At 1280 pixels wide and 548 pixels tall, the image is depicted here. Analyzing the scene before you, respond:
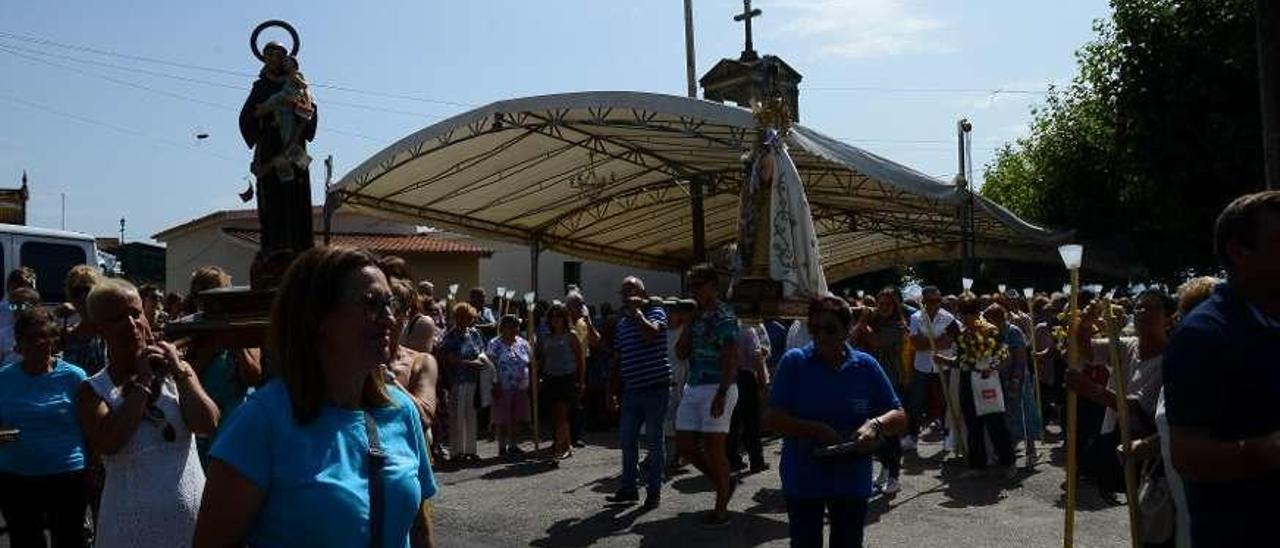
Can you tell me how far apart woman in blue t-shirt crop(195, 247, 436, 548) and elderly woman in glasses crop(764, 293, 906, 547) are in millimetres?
3423

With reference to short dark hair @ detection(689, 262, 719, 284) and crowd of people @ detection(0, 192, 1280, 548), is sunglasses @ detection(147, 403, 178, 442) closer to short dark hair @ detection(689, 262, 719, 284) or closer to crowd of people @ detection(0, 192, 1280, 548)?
crowd of people @ detection(0, 192, 1280, 548)

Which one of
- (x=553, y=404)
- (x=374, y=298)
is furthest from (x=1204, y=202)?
(x=374, y=298)

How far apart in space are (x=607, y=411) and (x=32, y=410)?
11.1 meters

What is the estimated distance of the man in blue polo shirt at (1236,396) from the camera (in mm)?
3141

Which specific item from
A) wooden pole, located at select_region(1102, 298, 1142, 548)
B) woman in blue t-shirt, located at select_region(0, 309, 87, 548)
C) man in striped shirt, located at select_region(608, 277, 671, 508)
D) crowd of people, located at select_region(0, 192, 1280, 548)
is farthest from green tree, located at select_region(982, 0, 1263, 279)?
woman in blue t-shirt, located at select_region(0, 309, 87, 548)

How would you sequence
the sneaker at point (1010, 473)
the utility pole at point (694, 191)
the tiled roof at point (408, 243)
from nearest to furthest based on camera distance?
the sneaker at point (1010, 473), the utility pole at point (694, 191), the tiled roof at point (408, 243)

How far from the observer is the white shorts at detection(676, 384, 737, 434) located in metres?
9.05

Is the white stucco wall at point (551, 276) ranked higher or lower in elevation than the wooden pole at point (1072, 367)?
higher

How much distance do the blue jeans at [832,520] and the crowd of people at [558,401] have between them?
12mm

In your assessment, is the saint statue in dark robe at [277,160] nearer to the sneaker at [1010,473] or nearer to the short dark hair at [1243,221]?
the short dark hair at [1243,221]

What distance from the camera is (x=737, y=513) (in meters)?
9.55

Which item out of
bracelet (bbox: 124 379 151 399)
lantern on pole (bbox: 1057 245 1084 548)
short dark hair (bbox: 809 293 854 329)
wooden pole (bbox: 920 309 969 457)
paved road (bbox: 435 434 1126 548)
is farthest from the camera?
wooden pole (bbox: 920 309 969 457)

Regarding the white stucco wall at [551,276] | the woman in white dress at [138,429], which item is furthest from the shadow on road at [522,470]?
the white stucco wall at [551,276]

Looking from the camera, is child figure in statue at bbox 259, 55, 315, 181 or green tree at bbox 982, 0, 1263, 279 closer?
child figure in statue at bbox 259, 55, 315, 181
